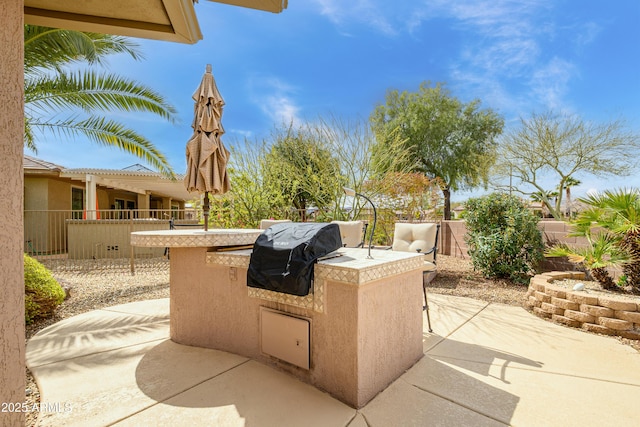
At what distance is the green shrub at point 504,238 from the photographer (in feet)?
16.3

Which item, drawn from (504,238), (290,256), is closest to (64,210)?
(290,256)

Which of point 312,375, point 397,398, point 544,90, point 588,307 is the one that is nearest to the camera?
point 397,398

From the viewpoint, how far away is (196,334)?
8.79 feet

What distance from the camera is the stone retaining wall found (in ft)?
9.28

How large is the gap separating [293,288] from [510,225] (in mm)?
4924

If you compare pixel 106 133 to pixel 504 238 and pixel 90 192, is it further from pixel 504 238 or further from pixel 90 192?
pixel 504 238

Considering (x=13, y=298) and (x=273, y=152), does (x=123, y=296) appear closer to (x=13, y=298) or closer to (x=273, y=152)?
(x=13, y=298)

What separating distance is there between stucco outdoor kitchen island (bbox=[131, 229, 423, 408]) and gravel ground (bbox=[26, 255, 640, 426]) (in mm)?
2175

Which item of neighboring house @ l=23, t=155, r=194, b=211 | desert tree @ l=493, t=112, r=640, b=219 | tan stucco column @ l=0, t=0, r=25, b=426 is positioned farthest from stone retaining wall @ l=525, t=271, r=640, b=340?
desert tree @ l=493, t=112, r=640, b=219

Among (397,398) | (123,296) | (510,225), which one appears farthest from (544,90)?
(123,296)

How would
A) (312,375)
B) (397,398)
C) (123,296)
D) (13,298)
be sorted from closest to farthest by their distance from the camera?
(13,298) < (397,398) < (312,375) < (123,296)

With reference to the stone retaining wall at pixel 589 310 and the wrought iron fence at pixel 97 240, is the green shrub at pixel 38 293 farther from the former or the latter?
the stone retaining wall at pixel 589 310

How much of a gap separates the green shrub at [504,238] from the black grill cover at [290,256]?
14.2ft

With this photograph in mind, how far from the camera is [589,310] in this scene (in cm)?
303
